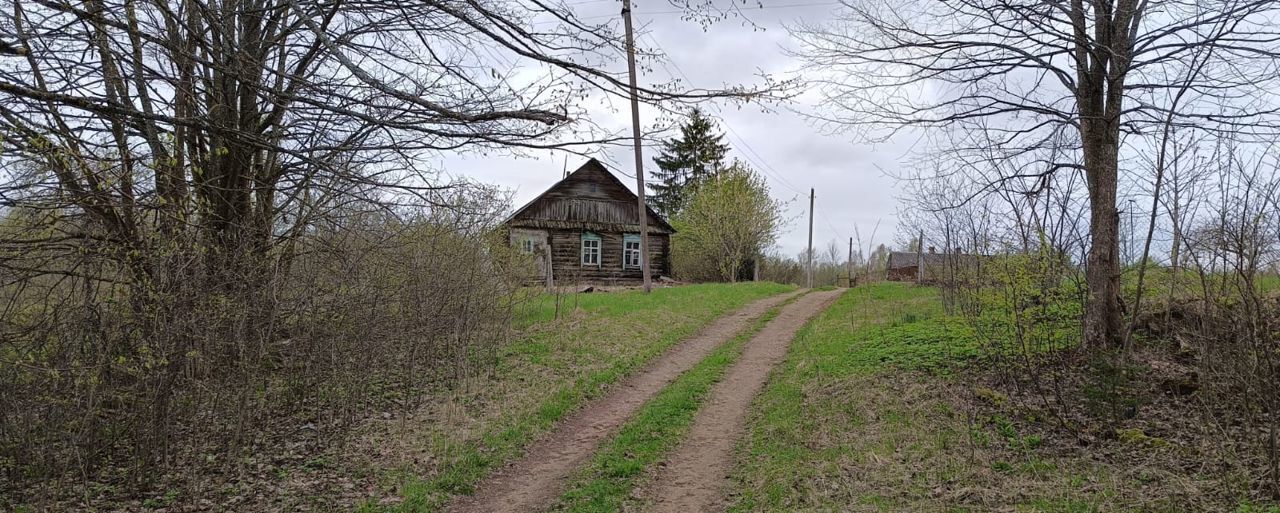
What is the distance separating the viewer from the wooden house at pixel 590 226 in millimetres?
29391

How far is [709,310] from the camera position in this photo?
1736cm

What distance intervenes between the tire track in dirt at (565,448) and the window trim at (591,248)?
1790cm

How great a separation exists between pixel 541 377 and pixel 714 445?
4.02m

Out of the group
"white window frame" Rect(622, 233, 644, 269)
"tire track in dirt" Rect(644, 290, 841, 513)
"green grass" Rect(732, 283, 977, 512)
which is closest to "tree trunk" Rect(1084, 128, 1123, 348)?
"green grass" Rect(732, 283, 977, 512)

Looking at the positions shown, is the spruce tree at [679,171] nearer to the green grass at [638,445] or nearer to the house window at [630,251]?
the house window at [630,251]

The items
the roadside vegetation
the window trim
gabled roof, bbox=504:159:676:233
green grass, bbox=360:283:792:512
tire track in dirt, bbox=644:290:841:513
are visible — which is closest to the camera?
the roadside vegetation

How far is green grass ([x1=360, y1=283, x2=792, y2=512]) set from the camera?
6.79 meters

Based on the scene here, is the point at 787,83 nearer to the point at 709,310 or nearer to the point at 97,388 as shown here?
the point at 97,388

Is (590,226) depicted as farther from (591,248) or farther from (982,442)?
(982,442)

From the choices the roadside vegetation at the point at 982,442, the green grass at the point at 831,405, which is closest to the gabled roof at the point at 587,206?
the green grass at the point at 831,405

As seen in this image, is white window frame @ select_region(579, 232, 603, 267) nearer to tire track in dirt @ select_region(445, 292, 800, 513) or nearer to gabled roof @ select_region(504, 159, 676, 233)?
gabled roof @ select_region(504, 159, 676, 233)

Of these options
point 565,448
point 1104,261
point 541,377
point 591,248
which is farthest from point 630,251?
point 565,448

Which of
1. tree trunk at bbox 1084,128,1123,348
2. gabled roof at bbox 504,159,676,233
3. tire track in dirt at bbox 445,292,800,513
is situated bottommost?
tire track in dirt at bbox 445,292,800,513

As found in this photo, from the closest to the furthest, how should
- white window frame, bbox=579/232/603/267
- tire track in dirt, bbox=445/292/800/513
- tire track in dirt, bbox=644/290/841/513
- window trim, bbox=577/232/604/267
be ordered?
tire track in dirt, bbox=644/290/841/513 < tire track in dirt, bbox=445/292/800/513 < window trim, bbox=577/232/604/267 < white window frame, bbox=579/232/603/267
